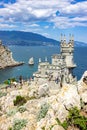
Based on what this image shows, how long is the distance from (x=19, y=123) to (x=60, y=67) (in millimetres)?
34759

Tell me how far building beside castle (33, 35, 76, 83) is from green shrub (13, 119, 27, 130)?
90.6ft

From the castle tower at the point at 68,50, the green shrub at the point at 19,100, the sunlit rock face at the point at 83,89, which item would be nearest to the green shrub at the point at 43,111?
the sunlit rock face at the point at 83,89

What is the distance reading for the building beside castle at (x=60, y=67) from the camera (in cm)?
6053

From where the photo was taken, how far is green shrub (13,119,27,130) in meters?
28.6

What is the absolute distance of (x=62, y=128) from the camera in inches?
969

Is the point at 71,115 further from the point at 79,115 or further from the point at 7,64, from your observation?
the point at 7,64

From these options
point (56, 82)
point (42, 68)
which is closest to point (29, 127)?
point (56, 82)

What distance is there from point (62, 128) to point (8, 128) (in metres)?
6.92

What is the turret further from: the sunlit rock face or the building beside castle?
the sunlit rock face

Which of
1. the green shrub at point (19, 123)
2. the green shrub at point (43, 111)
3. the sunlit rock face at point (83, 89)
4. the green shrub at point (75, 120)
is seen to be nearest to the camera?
the green shrub at point (75, 120)

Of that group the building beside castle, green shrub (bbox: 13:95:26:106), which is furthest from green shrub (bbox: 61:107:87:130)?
the building beside castle

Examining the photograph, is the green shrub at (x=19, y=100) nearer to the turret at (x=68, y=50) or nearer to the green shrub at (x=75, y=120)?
the green shrub at (x=75, y=120)

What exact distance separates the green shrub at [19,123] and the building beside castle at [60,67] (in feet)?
90.6

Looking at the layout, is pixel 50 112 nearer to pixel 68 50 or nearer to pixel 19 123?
pixel 19 123
